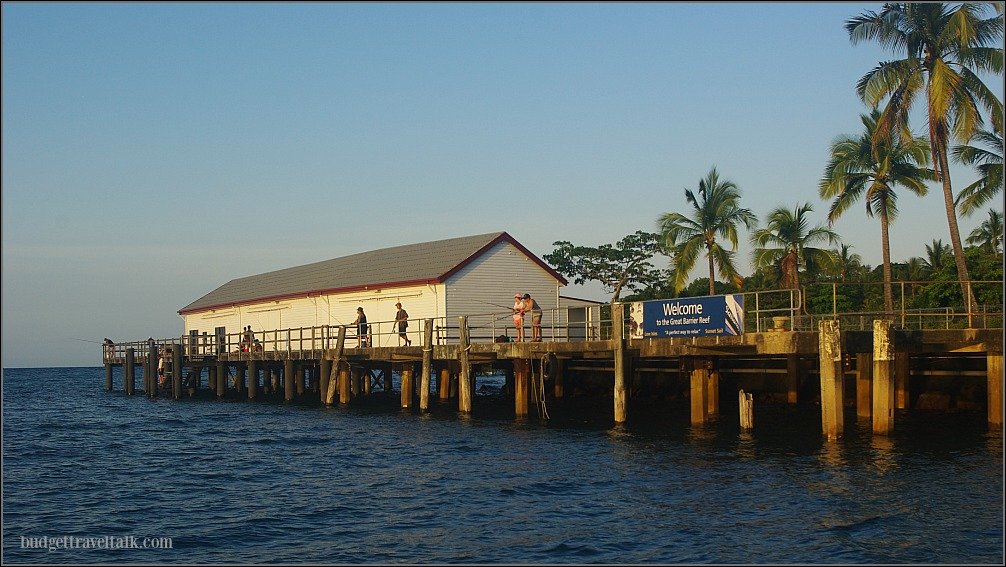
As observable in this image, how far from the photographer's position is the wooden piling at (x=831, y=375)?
2086 centimetres

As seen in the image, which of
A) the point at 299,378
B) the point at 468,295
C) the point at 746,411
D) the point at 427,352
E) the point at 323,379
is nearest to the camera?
the point at 746,411

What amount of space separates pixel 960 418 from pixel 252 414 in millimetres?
24532

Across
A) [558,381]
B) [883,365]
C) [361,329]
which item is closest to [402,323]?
[361,329]

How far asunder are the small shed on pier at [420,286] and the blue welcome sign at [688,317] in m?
9.30

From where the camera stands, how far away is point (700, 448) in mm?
22750

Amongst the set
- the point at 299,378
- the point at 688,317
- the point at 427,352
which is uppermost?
the point at 688,317

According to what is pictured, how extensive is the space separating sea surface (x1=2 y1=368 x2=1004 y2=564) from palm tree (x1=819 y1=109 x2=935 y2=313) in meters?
12.6

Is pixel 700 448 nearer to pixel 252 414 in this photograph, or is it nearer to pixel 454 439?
pixel 454 439

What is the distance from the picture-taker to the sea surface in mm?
14117

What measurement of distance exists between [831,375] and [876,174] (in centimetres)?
2039

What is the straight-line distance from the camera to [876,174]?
38.7 meters

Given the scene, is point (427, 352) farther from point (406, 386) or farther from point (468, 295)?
point (468, 295)

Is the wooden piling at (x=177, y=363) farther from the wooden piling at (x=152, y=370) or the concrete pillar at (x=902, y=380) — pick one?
the concrete pillar at (x=902, y=380)

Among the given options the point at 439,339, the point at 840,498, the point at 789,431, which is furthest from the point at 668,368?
the point at 840,498
